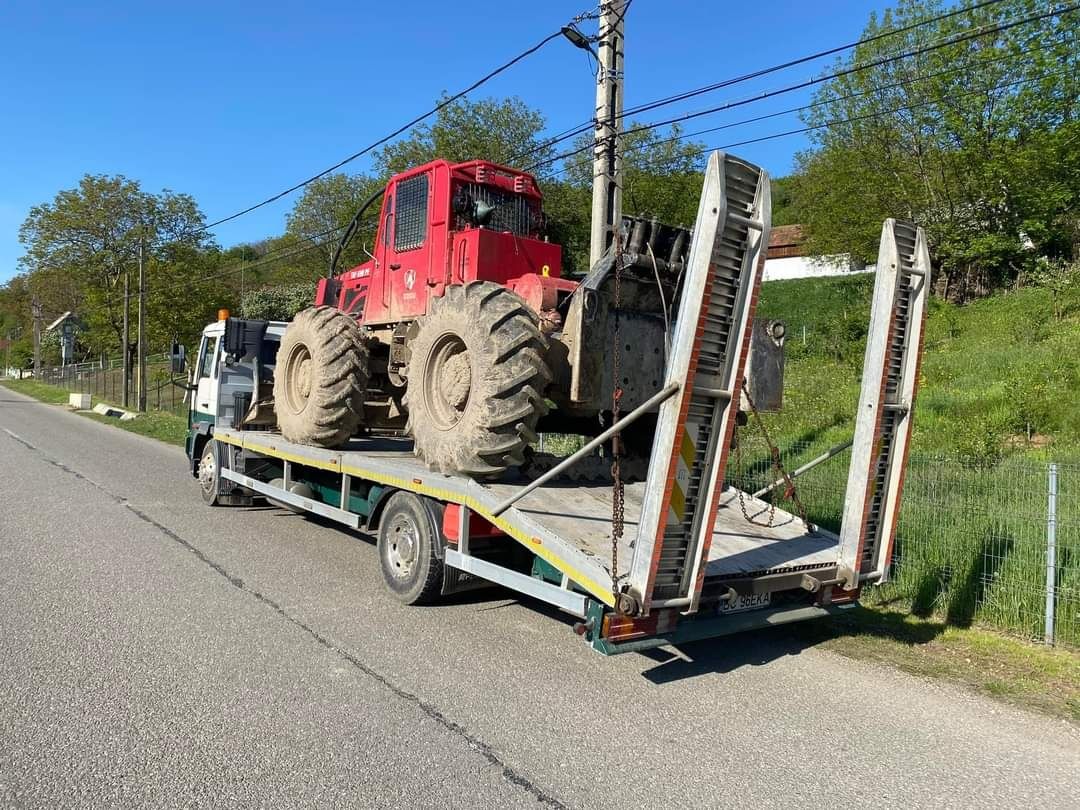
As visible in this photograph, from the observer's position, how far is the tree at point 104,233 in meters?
36.9

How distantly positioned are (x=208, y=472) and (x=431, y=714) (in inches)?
300

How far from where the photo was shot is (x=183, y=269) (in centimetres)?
3556

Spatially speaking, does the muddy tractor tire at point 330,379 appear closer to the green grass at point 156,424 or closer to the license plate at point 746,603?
the license plate at point 746,603

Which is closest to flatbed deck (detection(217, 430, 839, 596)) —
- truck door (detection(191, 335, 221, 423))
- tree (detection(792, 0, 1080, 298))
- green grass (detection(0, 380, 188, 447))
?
truck door (detection(191, 335, 221, 423))

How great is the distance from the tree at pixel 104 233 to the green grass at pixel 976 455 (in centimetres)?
2950

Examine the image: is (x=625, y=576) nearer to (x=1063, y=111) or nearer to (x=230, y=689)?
(x=230, y=689)

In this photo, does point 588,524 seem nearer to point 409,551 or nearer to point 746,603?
point 746,603

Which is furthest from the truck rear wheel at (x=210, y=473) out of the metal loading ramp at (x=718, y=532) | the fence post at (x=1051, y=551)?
the fence post at (x=1051, y=551)

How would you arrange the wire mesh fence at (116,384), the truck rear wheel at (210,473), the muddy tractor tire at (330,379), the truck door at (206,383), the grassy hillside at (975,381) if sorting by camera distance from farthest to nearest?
the wire mesh fence at (116,384) < the truck door at (206,383) < the grassy hillside at (975,381) < the truck rear wheel at (210,473) < the muddy tractor tire at (330,379)

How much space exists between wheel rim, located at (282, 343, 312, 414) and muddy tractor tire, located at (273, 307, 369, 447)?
0.9 inches

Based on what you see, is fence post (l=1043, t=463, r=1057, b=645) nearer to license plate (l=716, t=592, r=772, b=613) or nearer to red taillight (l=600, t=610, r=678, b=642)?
license plate (l=716, t=592, r=772, b=613)

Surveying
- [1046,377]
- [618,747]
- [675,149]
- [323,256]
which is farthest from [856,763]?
[323,256]

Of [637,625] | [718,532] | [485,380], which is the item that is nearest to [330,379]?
[485,380]

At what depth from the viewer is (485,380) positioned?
554cm
